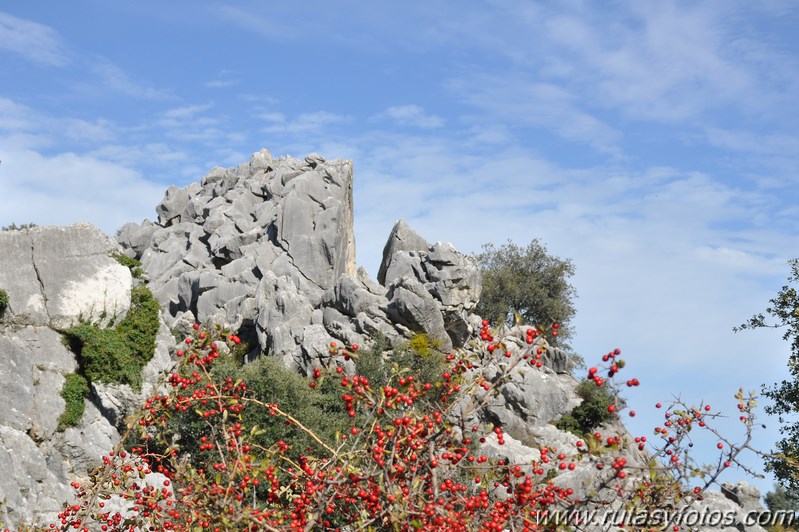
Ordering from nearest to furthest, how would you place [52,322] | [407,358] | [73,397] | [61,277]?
1. [73,397]
2. [52,322]
3. [61,277]
4. [407,358]

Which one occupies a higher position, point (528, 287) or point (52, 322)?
point (528, 287)

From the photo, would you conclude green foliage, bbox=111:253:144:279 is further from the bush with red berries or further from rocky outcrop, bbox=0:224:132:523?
the bush with red berries

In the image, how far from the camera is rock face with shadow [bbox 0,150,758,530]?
A: 84.7ft

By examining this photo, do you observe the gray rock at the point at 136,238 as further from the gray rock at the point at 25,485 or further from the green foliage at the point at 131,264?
the gray rock at the point at 25,485

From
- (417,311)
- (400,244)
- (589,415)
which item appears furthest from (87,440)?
(400,244)

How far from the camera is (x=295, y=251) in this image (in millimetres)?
58719

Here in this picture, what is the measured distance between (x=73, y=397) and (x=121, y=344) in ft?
10.0

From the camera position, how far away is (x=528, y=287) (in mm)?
70875

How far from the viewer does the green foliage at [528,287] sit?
7038 cm

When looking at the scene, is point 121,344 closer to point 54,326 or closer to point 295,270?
point 54,326

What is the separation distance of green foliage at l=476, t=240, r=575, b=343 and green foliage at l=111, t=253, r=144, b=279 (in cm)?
3996

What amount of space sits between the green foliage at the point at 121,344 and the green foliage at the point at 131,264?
1.34 metres

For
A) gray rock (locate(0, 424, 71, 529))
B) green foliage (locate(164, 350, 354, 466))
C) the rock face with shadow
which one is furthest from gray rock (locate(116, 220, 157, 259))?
gray rock (locate(0, 424, 71, 529))

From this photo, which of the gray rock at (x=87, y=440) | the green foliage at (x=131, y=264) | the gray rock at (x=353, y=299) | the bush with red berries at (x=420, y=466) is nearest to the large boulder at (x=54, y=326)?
the gray rock at (x=87, y=440)
